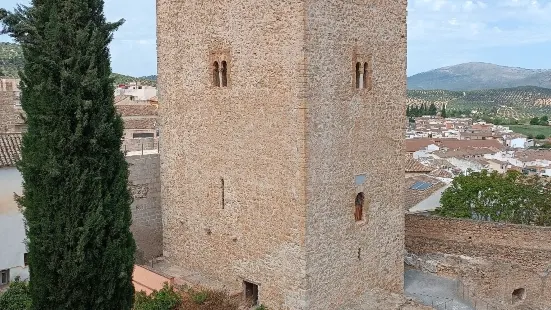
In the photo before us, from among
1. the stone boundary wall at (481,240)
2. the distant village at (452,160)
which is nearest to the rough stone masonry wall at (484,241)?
the stone boundary wall at (481,240)

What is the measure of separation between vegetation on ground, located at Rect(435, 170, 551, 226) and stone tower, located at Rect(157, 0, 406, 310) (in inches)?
419

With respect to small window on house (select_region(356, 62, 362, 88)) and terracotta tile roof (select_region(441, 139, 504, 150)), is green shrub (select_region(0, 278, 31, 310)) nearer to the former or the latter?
small window on house (select_region(356, 62, 362, 88))

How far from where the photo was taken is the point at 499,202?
2177cm

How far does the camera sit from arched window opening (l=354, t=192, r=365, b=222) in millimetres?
10969

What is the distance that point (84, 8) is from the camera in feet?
28.7

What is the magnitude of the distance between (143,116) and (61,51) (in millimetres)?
17496

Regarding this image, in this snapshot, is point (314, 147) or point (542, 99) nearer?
point (314, 147)

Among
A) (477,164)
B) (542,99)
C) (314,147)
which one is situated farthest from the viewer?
(542,99)

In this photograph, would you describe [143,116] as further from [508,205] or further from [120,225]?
[120,225]

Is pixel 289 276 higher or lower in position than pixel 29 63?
lower

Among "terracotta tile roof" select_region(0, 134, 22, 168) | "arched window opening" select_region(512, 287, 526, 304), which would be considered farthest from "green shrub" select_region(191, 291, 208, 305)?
"arched window opening" select_region(512, 287, 526, 304)

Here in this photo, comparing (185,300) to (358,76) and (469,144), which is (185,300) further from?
(469,144)

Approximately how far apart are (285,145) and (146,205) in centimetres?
414

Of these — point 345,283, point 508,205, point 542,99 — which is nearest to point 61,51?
point 345,283
